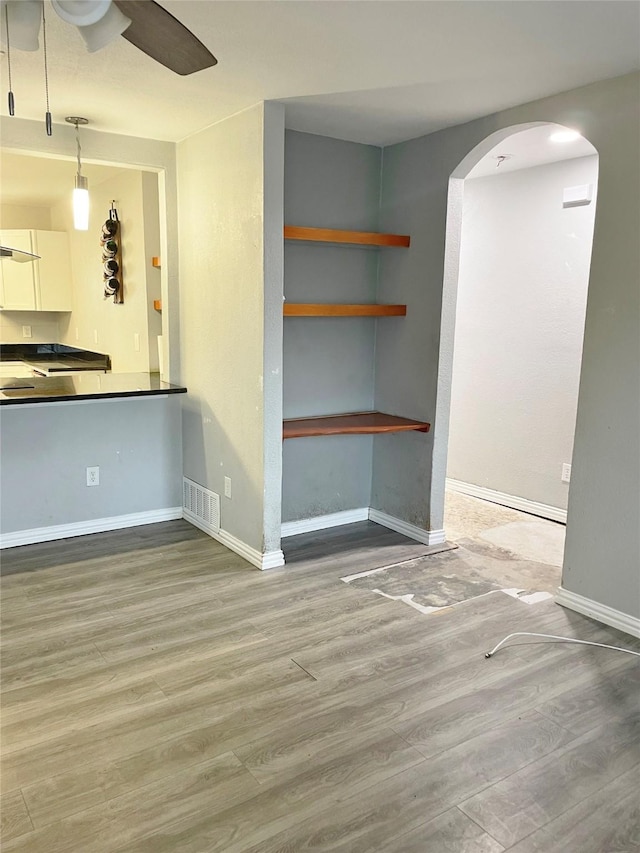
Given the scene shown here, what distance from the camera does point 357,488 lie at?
427 centimetres

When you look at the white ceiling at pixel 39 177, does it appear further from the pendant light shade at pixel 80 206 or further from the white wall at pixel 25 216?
the pendant light shade at pixel 80 206

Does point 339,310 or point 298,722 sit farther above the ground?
A: point 339,310

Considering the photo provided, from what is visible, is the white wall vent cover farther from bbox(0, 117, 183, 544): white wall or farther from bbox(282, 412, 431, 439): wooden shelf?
bbox(282, 412, 431, 439): wooden shelf

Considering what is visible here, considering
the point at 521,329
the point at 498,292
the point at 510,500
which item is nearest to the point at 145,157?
the point at 498,292

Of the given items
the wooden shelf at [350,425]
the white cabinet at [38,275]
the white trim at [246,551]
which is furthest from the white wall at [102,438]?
the white cabinet at [38,275]

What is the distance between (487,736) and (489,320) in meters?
3.33

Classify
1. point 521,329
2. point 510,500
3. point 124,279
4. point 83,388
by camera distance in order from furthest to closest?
point 124,279 < point 510,500 < point 521,329 < point 83,388

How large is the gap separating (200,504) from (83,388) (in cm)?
100

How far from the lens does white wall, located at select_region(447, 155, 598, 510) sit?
424cm

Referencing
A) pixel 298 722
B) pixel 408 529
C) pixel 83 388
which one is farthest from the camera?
pixel 408 529

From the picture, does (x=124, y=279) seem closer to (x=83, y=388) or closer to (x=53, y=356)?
(x=83, y=388)

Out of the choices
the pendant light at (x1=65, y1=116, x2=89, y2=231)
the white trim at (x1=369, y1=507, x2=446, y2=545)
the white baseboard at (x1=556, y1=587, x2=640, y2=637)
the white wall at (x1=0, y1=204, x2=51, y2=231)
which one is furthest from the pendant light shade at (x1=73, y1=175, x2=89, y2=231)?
the white wall at (x1=0, y1=204, x2=51, y2=231)

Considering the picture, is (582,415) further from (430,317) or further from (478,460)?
(478,460)

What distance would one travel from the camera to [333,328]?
397cm
